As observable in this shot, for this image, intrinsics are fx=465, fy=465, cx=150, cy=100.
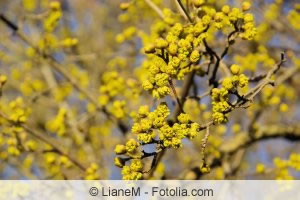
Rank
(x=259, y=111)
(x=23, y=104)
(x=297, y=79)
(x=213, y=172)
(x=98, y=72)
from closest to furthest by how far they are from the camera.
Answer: (x=23, y=104), (x=213, y=172), (x=259, y=111), (x=297, y=79), (x=98, y=72)

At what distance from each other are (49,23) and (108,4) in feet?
14.6

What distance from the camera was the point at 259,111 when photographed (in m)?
3.70

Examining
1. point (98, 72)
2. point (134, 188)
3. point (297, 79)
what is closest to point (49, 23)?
point (134, 188)

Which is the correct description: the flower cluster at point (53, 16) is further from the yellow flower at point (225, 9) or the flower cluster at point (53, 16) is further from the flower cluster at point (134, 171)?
the flower cluster at point (134, 171)

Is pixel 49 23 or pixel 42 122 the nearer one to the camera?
pixel 49 23

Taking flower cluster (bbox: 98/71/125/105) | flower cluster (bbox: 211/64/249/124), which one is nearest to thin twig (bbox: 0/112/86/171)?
flower cluster (bbox: 98/71/125/105)

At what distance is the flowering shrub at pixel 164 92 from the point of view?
187cm

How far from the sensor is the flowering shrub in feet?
6.13

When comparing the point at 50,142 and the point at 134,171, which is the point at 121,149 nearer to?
the point at 134,171

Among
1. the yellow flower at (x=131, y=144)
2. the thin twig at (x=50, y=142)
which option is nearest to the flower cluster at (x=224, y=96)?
the yellow flower at (x=131, y=144)

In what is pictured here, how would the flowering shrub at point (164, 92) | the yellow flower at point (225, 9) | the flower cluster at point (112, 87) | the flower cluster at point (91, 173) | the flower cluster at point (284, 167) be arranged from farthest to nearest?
the flower cluster at point (112, 87), the flower cluster at point (284, 167), the flower cluster at point (91, 173), the yellow flower at point (225, 9), the flowering shrub at point (164, 92)

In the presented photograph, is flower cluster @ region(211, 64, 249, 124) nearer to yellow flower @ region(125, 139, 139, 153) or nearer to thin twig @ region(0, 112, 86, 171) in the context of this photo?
yellow flower @ region(125, 139, 139, 153)

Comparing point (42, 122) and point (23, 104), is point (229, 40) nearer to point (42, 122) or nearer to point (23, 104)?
point (23, 104)

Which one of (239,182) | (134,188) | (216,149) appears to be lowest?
(134,188)
